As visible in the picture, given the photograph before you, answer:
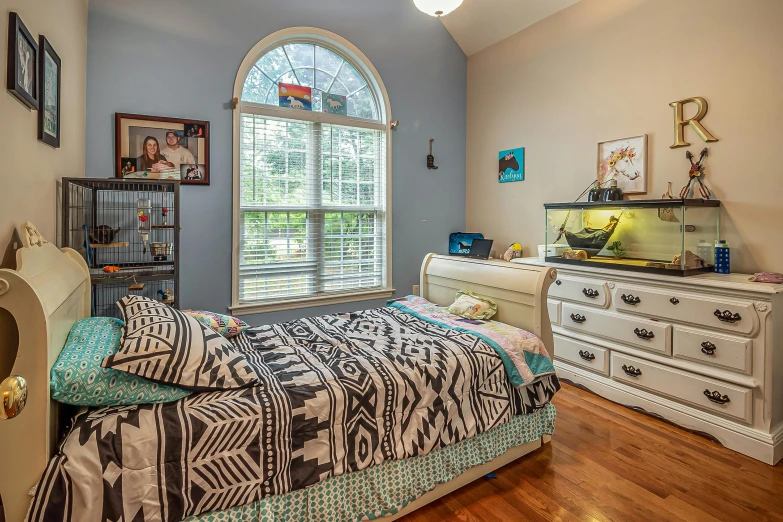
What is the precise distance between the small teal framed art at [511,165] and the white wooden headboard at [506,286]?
58.4 inches

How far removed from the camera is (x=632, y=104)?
3.19m

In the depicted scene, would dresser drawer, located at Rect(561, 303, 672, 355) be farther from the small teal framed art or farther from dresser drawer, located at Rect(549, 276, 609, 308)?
the small teal framed art

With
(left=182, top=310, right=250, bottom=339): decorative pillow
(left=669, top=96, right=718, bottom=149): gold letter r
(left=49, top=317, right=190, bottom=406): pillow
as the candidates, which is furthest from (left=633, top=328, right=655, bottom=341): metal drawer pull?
(left=49, top=317, right=190, bottom=406): pillow

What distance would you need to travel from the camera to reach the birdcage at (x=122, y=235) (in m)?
2.44

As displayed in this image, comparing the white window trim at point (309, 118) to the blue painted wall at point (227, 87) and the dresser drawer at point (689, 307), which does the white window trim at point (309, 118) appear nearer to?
the blue painted wall at point (227, 87)

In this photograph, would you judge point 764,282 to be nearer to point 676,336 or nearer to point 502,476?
point 676,336

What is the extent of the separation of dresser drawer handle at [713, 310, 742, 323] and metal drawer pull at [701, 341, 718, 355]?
0.52ft

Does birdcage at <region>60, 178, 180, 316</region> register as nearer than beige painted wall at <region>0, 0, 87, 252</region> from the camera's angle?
No

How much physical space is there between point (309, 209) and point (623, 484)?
2916mm

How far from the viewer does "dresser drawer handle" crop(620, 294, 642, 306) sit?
2804mm

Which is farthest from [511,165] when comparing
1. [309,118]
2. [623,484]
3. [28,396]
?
[28,396]

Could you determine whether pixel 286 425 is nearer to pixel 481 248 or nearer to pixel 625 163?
pixel 481 248

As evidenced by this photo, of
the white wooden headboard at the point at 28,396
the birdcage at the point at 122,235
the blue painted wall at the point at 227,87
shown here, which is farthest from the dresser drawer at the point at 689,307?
the white wooden headboard at the point at 28,396

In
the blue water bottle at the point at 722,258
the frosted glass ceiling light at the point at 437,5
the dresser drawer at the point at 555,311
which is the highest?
the frosted glass ceiling light at the point at 437,5
